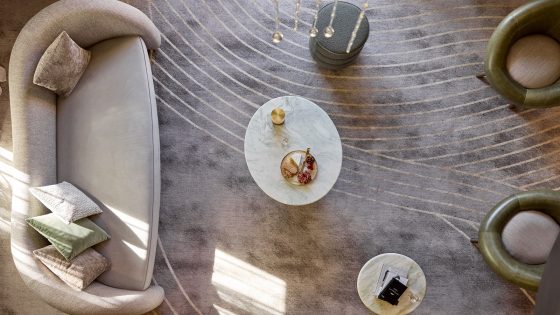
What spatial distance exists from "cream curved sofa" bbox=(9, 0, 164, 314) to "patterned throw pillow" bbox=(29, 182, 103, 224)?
102 mm

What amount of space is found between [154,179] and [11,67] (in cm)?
119

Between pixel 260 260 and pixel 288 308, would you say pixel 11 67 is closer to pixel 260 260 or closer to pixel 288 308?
pixel 260 260

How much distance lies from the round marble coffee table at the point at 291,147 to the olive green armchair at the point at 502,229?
1.05 meters

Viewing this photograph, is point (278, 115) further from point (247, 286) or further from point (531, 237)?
point (531, 237)

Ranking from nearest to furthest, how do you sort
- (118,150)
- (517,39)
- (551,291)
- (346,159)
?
1. (551,291)
2. (118,150)
3. (517,39)
4. (346,159)

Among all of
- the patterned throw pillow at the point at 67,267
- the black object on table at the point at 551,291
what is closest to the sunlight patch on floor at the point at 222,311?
the patterned throw pillow at the point at 67,267

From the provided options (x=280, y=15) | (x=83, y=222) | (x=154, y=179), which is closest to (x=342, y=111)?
(x=280, y=15)

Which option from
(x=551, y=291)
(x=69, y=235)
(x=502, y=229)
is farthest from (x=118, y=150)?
(x=551, y=291)

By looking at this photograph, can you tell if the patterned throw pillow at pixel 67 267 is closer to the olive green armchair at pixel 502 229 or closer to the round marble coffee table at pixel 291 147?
the round marble coffee table at pixel 291 147

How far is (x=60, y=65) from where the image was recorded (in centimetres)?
328

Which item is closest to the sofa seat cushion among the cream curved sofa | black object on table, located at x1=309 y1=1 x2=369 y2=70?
the cream curved sofa

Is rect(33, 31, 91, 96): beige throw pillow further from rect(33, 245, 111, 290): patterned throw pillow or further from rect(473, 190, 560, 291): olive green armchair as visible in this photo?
rect(473, 190, 560, 291): olive green armchair

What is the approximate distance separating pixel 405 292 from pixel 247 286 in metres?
1.11

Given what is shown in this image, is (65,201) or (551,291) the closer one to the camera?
(551,291)
